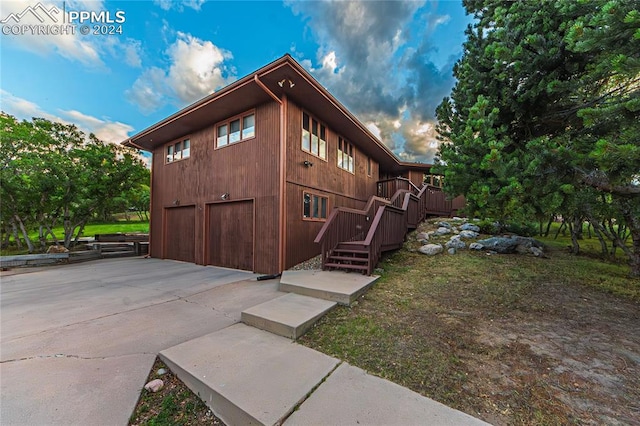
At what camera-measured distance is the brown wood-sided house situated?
6.36 metres

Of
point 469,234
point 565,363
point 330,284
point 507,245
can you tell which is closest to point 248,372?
point 330,284

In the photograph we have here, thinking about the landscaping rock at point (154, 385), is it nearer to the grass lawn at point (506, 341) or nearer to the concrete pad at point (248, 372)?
the concrete pad at point (248, 372)

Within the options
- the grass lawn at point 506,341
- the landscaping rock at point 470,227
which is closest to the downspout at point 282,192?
the grass lawn at point 506,341

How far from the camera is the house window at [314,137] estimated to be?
734cm

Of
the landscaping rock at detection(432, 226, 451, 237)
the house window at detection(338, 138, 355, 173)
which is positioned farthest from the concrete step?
the house window at detection(338, 138, 355, 173)

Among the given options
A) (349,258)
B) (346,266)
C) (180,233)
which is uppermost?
(180,233)

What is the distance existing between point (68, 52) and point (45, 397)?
10552 mm

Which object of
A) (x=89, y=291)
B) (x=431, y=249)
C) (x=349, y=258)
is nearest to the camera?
(x=89, y=291)

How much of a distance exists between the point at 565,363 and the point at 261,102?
303 inches

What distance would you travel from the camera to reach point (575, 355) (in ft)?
7.91

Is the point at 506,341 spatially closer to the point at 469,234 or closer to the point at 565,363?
the point at 565,363

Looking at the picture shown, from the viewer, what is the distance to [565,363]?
2.28 m

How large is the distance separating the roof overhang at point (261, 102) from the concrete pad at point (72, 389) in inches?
228

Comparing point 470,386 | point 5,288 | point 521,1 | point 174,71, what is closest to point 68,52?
point 174,71
